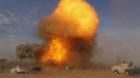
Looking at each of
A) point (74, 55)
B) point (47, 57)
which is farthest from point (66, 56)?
point (47, 57)

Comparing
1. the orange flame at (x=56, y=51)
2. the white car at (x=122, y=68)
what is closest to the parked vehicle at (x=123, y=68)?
the white car at (x=122, y=68)

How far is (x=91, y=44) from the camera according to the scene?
6712 centimetres

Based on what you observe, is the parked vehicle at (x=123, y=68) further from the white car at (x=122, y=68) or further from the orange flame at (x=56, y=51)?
the orange flame at (x=56, y=51)

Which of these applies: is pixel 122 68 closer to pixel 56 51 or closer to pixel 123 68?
pixel 123 68

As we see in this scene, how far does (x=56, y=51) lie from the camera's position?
6569 cm

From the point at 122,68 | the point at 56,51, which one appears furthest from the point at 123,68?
the point at 56,51

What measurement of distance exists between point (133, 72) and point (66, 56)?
32129mm

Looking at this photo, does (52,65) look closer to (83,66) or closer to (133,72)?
(83,66)

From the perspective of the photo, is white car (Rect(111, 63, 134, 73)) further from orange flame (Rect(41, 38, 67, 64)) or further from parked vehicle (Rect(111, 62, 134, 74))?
orange flame (Rect(41, 38, 67, 64))

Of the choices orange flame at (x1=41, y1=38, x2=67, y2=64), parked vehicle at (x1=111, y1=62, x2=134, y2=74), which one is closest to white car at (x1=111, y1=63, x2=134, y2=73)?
parked vehicle at (x1=111, y1=62, x2=134, y2=74)

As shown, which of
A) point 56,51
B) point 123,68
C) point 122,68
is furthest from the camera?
point 56,51

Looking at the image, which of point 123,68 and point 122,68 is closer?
point 123,68

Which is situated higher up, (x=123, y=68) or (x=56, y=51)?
(x=56, y=51)

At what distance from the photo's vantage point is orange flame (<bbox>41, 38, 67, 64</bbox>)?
6531 centimetres
